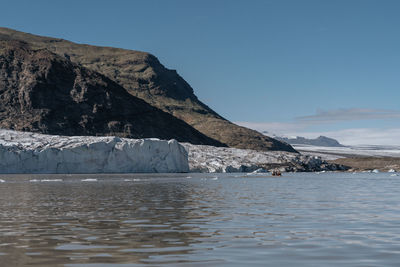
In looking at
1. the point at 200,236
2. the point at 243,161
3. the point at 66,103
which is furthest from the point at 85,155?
the point at 200,236

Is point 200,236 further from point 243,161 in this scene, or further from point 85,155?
point 243,161

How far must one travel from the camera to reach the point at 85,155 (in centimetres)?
8550

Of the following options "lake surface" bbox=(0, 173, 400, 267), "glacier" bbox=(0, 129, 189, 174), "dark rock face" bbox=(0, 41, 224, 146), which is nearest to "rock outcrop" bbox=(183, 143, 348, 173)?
"glacier" bbox=(0, 129, 189, 174)

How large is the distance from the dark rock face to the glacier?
49.7 meters

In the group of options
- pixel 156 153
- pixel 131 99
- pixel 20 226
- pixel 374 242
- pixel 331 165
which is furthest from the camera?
pixel 131 99

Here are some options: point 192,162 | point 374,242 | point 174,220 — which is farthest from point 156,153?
point 374,242

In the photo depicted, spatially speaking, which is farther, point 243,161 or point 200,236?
point 243,161

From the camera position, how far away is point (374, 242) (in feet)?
41.4

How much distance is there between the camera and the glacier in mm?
81312

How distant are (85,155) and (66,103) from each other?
229 feet

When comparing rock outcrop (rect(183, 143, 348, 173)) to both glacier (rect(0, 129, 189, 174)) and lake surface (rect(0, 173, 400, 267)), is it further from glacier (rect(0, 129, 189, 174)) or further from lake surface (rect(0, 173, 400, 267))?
lake surface (rect(0, 173, 400, 267))

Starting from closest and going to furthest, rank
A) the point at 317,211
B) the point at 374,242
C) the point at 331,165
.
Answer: the point at 374,242 < the point at 317,211 < the point at 331,165

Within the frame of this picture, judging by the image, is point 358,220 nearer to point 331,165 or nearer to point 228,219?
point 228,219

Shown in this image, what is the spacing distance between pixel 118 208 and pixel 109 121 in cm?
13184
